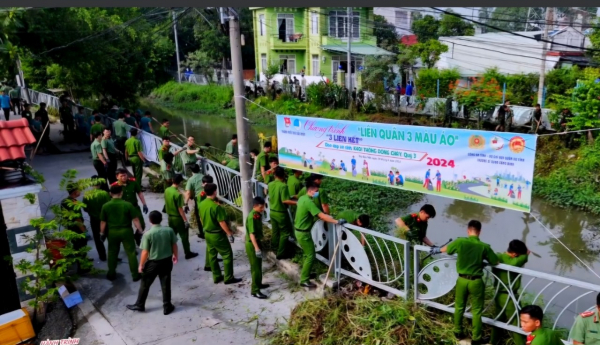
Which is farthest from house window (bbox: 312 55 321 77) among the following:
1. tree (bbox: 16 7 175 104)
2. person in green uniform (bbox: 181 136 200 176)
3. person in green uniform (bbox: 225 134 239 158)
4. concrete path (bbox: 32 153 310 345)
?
concrete path (bbox: 32 153 310 345)

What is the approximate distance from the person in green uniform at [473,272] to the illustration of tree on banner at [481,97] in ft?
43.5

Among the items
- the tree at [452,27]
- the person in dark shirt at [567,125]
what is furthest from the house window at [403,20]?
the person in dark shirt at [567,125]

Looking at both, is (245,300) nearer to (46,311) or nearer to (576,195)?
(46,311)

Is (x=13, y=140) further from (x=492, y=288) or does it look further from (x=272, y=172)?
(x=492, y=288)

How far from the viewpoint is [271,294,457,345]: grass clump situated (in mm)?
4895

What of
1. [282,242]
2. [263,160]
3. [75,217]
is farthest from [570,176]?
[75,217]

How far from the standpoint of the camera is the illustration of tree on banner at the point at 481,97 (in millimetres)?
16922

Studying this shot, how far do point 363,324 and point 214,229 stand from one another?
7.35 ft

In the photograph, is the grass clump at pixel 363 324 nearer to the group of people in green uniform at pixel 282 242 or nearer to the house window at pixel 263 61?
the group of people in green uniform at pixel 282 242

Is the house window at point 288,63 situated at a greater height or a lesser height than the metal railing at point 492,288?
greater

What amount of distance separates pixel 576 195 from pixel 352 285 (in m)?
8.42

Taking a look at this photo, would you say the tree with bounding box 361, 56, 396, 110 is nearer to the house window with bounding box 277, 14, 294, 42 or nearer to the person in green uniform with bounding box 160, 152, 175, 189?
the house window with bounding box 277, 14, 294, 42

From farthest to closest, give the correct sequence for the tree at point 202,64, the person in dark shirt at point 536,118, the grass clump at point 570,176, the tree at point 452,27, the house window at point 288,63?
the tree at point 452,27 → the tree at point 202,64 → the house window at point 288,63 → the person in dark shirt at point 536,118 → the grass clump at point 570,176

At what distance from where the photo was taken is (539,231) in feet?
34.4
